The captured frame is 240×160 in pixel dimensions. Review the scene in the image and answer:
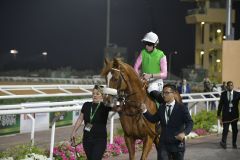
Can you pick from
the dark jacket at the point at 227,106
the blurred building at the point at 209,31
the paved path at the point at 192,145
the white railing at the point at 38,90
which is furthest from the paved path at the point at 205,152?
the blurred building at the point at 209,31

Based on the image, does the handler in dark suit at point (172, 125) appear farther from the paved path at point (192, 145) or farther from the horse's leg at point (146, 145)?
the paved path at point (192, 145)

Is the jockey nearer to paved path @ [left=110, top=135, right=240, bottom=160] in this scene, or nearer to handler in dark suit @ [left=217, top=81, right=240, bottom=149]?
paved path @ [left=110, top=135, right=240, bottom=160]

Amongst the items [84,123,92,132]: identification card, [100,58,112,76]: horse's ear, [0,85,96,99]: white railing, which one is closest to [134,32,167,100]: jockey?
[100,58,112,76]: horse's ear

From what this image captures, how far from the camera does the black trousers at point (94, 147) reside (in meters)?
5.68

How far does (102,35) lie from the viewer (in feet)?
211

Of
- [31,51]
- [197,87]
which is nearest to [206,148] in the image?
[197,87]

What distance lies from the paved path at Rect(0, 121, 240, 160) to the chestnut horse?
157 centimetres

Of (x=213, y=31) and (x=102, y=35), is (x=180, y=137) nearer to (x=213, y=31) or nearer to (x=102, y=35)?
(x=213, y=31)

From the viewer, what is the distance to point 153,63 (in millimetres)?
6977

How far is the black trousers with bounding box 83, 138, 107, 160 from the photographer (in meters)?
5.68

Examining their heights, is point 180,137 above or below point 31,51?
below

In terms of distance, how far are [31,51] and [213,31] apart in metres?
21.9

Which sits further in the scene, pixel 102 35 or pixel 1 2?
pixel 102 35

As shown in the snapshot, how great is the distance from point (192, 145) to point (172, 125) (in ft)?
18.0
